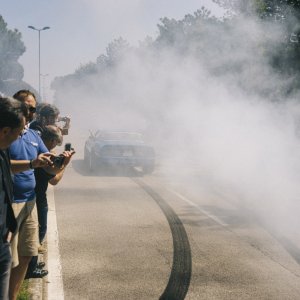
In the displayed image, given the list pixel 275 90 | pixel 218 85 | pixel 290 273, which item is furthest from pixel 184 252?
pixel 218 85

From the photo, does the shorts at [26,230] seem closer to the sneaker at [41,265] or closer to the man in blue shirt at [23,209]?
the man in blue shirt at [23,209]

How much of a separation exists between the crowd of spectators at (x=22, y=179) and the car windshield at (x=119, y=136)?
7.59 metres

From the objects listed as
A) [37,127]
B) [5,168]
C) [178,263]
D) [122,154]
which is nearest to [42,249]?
[37,127]

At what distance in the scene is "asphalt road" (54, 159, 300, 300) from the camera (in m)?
4.12

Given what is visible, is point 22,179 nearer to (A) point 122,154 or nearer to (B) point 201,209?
(B) point 201,209

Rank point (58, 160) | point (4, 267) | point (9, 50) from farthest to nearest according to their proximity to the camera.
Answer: point (9, 50)
point (58, 160)
point (4, 267)

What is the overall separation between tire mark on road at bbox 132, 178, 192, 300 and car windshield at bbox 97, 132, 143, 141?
554 centimetres

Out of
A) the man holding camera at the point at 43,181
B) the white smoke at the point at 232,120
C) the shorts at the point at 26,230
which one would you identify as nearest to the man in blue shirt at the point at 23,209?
the shorts at the point at 26,230

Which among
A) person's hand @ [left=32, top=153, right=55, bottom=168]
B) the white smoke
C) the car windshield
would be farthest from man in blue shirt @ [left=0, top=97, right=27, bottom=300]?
the car windshield

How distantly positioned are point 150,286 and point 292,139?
8295mm

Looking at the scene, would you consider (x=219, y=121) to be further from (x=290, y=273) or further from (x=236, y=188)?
(x=290, y=273)

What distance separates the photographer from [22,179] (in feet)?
11.1

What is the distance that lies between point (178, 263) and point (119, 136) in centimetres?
826

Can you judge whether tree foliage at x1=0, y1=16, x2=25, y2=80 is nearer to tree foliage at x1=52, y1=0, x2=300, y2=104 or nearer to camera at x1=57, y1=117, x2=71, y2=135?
tree foliage at x1=52, y1=0, x2=300, y2=104
